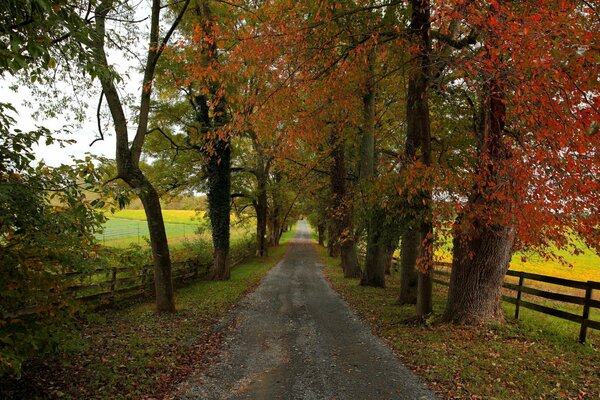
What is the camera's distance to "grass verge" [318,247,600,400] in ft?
17.3

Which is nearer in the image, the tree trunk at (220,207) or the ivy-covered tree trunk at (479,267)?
the ivy-covered tree trunk at (479,267)

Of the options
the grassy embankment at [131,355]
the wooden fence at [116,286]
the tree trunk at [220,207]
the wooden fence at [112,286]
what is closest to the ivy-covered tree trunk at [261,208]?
the tree trunk at [220,207]

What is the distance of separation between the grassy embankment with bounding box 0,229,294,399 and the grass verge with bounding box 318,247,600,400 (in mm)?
4168

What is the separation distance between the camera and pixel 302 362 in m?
6.66

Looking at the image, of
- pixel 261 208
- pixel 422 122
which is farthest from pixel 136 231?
pixel 422 122

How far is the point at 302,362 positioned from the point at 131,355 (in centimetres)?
314

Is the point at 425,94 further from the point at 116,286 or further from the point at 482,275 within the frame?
the point at 116,286

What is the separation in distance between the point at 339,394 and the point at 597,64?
524 centimetres

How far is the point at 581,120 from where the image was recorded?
427 centimetres

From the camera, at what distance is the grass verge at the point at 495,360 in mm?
5270

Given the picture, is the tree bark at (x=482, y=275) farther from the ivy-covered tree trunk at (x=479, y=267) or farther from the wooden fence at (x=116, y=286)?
the wooden fence at (x=116, y=286)

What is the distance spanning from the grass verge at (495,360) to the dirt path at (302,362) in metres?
0.46

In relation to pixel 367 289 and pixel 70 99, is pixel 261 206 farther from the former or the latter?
pixel 70 99

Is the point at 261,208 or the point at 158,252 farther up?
the point at 261,208
